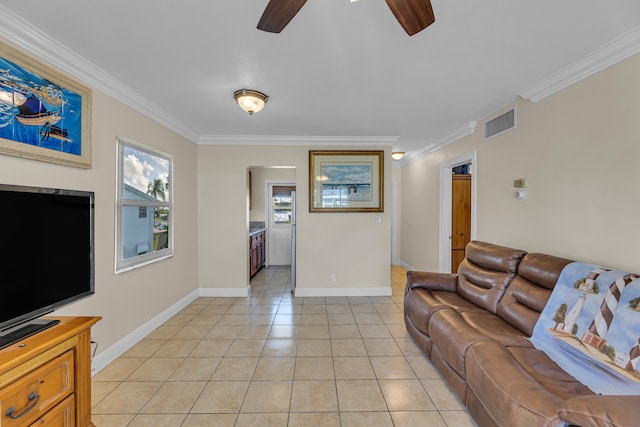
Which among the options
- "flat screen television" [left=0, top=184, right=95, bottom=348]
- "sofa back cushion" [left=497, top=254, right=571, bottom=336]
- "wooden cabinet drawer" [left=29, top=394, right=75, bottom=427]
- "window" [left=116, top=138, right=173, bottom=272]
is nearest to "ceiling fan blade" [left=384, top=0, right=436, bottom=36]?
"sofa back cushion" [left=497, top=254, right=571, bottom=336]

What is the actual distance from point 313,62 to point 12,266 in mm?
2216

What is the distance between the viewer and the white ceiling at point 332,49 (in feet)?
5.09

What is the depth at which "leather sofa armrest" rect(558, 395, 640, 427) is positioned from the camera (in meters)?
0.90

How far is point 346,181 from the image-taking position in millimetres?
4250

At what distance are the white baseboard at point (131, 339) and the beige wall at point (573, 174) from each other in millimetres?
4055

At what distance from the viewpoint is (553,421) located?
112cm

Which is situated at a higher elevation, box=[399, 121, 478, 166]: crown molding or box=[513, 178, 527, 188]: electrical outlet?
box=[399, 121, 478, 166]: crown molding

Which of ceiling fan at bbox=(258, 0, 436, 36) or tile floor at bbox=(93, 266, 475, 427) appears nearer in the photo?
ceiling fan at bbox=(258, 0, 436, 36)

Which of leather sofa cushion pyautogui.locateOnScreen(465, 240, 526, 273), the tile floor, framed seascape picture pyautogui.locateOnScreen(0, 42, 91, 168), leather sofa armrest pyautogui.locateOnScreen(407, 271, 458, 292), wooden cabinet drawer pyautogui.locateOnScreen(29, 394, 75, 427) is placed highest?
framed seascape picture pyautogui.locateOnScreen(0, 42, 91, 168)

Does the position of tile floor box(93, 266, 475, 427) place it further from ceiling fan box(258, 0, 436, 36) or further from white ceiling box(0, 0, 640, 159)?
white ceiling box(0, 0, 640, 159)

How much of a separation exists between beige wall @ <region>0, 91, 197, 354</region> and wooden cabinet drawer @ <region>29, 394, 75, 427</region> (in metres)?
0.83

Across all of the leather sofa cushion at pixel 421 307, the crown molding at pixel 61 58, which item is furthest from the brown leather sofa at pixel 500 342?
the crown molding at pixel 61 58

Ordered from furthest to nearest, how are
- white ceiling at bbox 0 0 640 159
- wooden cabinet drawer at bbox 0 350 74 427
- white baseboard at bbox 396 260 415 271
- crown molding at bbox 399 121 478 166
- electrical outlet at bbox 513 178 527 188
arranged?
1. white baseboard at bbox 396 260 415 271
2. crown molding at bbox 399 121 478 166
3. electrical outlet at bbox 513 178 527 188
4. white ceiling at bbox 0 0 640 159
5. wooden cabinet drawer at bbox 0 350 74 427

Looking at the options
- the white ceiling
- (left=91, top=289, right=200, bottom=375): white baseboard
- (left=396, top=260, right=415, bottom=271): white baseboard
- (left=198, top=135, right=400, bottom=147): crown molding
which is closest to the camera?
the white ceiling
